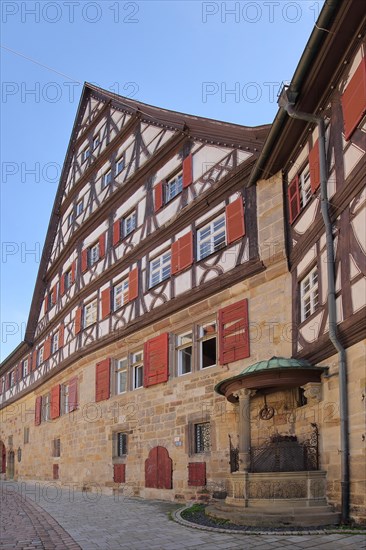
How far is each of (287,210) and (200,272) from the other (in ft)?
10.4

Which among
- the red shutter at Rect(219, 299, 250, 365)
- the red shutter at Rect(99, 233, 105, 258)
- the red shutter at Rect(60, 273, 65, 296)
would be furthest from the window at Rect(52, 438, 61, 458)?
the red shutter at Rect(219, 299, 250, 365)

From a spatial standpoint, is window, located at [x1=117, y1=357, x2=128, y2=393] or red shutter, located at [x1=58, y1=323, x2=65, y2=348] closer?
window, located at [x1=117, y1=357, x2=128, y2=393]

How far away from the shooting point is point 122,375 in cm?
1845

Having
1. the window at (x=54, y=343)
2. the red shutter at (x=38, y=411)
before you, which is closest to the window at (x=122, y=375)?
the window at (x=54, y=343)

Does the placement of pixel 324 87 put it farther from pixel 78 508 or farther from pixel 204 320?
Result: pixel 78 508

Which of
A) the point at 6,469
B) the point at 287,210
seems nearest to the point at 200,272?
the point at 287,210

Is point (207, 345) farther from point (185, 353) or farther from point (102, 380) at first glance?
point (102, 380)

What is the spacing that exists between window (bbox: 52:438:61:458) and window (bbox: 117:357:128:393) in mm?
6533

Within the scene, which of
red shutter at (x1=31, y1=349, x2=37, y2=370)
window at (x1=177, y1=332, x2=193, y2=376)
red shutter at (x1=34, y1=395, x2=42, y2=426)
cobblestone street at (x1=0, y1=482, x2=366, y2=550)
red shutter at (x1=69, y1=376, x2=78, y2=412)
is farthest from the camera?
red shutter at (x1=31, y1=349, x2=37, y2=370)

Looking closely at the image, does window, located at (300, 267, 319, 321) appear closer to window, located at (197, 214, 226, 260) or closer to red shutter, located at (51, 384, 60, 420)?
window, located at (197, 214, 226, 260)

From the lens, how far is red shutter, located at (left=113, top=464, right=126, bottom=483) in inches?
669

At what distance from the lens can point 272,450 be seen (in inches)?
405

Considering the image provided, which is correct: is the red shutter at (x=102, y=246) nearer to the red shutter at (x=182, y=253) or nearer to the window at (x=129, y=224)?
the window at (x=129, y=224)

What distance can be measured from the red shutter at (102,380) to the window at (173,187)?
18.5 feet
